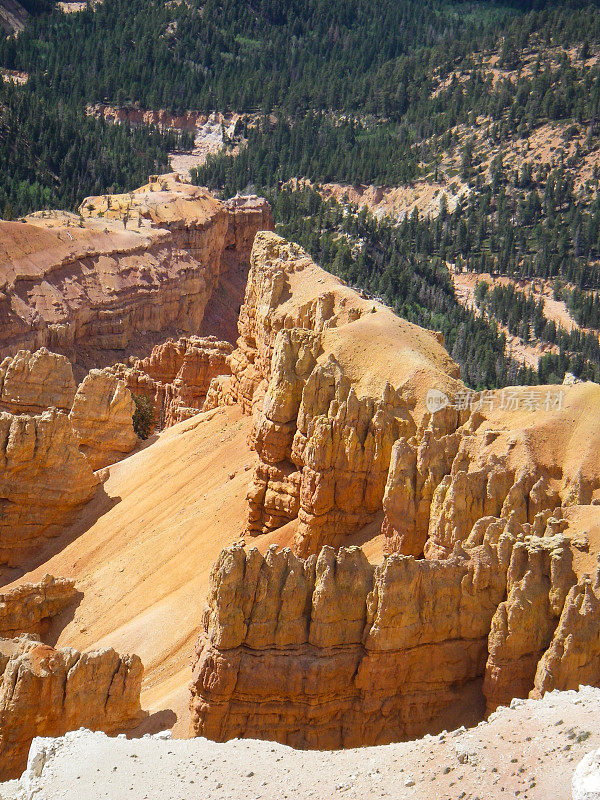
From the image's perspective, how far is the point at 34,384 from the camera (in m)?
61.0

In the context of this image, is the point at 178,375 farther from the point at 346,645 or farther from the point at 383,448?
the point at 346,645

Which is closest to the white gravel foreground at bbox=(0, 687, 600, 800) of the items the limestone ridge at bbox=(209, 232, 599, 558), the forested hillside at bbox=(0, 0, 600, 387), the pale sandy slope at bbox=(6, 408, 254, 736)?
the pale sandy slope at bbox=(6, 408, 254, 736)

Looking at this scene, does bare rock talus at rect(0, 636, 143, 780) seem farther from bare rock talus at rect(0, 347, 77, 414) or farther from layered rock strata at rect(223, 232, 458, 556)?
bare rock talus at rect(0, 347, 77, 414)

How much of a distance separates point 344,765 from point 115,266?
3029 inches

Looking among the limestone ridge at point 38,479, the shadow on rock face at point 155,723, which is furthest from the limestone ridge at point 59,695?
the limestone ridge at point 38,479

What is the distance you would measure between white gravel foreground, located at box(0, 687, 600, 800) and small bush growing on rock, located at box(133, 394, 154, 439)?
42.1 m

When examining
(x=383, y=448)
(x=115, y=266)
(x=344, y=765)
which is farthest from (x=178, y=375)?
(x=344, y=765)

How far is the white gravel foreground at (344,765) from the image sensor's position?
20875 millimetres

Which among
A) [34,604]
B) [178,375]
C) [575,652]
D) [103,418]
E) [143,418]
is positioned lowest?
[143,418]

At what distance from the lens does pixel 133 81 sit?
164 meters

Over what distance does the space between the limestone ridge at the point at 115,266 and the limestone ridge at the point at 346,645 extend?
56.8m

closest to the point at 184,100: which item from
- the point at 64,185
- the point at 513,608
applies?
the point at 64,185

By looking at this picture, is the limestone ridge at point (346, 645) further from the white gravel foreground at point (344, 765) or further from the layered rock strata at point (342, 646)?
the white gravel foreground at point (344, 765)

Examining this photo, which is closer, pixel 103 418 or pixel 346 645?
pixel 346 645
